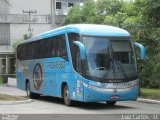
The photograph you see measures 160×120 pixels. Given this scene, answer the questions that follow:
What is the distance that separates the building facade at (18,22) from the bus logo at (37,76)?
37209 mm

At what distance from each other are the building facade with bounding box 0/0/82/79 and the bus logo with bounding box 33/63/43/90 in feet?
122

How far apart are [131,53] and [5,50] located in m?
46.8

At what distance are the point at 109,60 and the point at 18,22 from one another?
158 ft

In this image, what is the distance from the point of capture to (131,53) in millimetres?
20094

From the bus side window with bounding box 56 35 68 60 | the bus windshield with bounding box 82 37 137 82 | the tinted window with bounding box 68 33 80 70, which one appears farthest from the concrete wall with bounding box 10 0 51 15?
the bus windshield with bounding box 82 37 137 82

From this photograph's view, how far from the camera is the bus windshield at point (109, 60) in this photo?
A: 19359 millimetres

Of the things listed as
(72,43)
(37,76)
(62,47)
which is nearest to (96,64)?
(72,43)

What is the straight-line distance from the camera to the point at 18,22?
218ft

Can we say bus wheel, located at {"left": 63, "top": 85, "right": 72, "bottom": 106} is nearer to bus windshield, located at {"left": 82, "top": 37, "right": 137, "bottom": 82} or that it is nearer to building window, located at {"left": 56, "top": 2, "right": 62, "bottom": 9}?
bus windshield, located at {"left": 82, "top": 37, "right": 137, "bottom": 82}

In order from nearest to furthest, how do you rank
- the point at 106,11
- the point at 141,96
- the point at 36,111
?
the point at 36,111 → the point at 141,96 → the point at 106,11

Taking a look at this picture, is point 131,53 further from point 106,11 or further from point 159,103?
point 106,11

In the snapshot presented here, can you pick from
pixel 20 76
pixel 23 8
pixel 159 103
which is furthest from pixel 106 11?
pixel 159 103

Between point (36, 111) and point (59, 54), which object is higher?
point (59, 54)

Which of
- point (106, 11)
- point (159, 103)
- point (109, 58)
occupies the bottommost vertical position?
point (159, 103)
